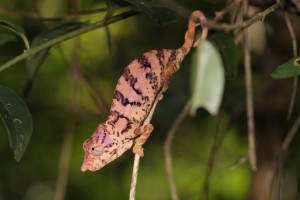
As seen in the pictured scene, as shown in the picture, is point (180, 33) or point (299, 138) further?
point (180, 33)

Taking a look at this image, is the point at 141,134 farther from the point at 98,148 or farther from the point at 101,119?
the point at 101,119

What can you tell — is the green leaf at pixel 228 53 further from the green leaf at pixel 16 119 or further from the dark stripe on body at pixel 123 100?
the green leaf at pixel 16 119

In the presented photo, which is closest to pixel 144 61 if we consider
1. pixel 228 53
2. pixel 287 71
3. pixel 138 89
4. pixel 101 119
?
pixel 138 89

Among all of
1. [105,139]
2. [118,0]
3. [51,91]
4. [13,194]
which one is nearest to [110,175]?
[51,91]

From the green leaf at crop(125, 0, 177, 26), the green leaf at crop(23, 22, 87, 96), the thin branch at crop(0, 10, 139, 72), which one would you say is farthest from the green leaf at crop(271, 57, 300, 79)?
the green leaf at crop(23, 22, 87, 96)

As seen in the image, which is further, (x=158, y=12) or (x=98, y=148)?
(x=98, y=148)

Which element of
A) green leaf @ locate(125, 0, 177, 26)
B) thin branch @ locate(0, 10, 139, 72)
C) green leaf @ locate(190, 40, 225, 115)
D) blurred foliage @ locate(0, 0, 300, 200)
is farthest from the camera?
blurred foliage @ locate(0, 0, 300, 200)

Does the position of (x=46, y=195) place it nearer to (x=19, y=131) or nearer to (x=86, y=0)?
(x=86, y=0)

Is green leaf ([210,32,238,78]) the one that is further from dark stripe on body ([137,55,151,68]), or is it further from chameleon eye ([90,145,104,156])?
chameleon eye ([90,145,104,156])
